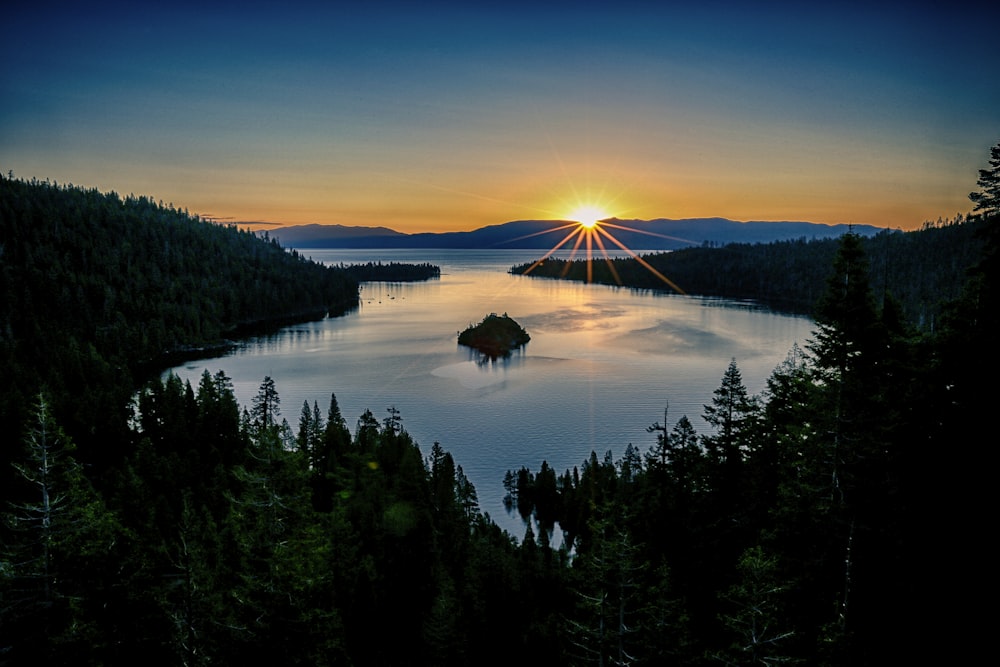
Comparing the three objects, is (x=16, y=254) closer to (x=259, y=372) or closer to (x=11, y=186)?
(x=11, y=186)

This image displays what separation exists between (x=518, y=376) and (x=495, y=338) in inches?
959

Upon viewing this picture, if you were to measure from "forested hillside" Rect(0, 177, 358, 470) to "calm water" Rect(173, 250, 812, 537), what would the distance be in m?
16.7

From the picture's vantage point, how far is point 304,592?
1453 cm

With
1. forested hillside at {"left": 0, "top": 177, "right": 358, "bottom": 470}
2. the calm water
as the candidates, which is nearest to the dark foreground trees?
the calm water

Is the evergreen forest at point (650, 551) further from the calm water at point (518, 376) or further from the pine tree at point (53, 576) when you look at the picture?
the calm water at point (518, 376)

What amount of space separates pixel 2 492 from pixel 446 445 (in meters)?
42.4

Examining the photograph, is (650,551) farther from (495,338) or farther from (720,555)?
(495,338)

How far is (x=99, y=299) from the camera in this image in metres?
149

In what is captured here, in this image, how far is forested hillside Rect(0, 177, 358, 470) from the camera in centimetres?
7975

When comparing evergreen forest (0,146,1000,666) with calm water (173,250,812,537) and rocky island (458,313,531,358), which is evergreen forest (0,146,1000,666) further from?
rocky island (458,313,531,358)

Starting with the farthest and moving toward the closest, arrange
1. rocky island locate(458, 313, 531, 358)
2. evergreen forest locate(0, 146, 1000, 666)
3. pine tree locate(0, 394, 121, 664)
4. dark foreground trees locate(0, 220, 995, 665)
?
rocky island locate(458, 313, 531, 358), dark foreground trees locate(0, 220, 995, 665), evergreen forest locate(0, 146, 1000, 666), pine tree locate(0, 394, 121, 664)

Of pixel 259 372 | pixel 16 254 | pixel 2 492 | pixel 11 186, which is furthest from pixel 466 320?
pixel 11 186

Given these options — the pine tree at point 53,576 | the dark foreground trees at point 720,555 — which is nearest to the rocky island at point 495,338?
the dark foreground trees at point 720,555

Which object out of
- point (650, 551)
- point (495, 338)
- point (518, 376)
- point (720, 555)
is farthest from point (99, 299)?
point (720, 555)
